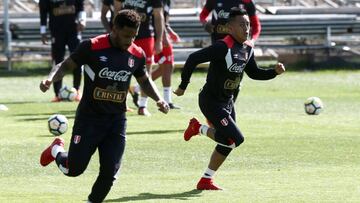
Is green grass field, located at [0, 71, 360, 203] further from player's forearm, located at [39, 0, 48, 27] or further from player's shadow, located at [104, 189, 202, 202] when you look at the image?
player's forearm, located at [39, 0, 48, 27]

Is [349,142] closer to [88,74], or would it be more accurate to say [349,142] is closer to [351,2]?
[88,74]

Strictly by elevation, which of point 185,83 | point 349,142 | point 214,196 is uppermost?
point 185,83

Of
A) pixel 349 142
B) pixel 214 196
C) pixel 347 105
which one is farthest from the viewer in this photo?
pixel 347 105

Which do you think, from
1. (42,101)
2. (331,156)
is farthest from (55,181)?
(42,101)

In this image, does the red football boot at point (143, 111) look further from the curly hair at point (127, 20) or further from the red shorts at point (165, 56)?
the curly hair at point (127, 20)

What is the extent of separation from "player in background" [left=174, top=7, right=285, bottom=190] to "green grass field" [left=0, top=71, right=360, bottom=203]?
397 millimetres

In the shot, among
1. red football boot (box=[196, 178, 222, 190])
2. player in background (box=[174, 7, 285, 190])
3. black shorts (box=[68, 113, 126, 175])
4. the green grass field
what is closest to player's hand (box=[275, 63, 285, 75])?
player in background (box=[174, 7, 285, 190])

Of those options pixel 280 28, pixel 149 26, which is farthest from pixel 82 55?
pixel 280 28

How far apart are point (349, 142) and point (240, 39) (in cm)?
424

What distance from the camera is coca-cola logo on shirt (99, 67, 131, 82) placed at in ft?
32.3

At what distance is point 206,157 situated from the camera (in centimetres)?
1399

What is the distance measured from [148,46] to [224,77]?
6.79 m

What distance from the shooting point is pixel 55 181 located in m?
12.0

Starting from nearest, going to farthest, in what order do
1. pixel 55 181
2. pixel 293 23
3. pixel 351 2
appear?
pixel 55 181 < pixel 293 23 < pixel 351 2
